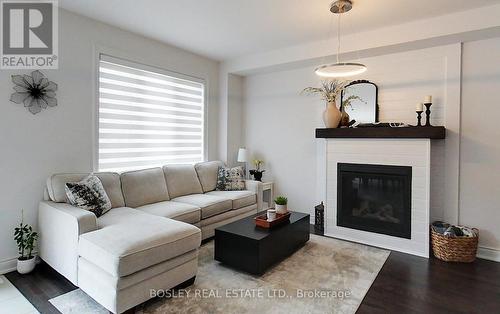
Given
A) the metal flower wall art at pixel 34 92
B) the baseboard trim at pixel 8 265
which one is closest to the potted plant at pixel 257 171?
the metal flower wall art at pixel 34 92

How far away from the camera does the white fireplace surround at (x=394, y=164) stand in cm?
307

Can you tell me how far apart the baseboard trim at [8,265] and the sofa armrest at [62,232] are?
24cm

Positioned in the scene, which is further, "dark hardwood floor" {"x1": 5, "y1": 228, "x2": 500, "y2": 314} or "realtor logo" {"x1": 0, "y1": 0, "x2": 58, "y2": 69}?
"realtor logo" {"x1": 0, "y1": 0, "x2": 58, "y2": 69}

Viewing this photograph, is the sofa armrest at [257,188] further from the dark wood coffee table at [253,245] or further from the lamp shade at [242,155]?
the dark wood coffee table at [253,245]

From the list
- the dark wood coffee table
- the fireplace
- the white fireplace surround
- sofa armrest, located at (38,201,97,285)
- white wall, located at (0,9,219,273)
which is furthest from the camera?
the fireplace

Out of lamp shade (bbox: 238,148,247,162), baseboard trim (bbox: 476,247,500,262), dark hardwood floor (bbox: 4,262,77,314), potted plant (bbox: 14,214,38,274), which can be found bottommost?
dark hardwood floor (bbox: 4,262,77,314)

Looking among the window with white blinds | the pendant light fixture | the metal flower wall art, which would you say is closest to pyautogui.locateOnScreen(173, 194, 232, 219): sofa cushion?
the window with white blinds

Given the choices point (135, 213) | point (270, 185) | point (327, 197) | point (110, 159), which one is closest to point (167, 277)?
point (135, 213)

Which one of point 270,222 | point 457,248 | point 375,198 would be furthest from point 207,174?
point 457,248

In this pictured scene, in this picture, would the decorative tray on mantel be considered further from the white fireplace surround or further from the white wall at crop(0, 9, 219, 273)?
the white wall at crop(0, 9, 219, 273)

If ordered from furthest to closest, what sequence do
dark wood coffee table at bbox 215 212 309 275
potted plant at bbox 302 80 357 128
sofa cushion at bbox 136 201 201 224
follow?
1. potted plant at bbox 302 80 357 128
2. sofa cushion at bbox 136 201 201 224
3. dark wood coffee table at bbox 215 212 309 275

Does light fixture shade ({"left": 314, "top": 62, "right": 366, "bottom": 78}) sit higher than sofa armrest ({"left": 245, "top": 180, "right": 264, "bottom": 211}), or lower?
higher

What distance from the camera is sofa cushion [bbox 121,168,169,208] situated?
3.26 m

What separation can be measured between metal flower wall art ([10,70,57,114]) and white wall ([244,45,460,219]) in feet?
9.74
